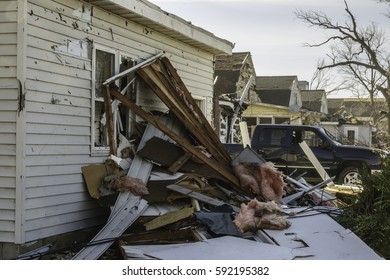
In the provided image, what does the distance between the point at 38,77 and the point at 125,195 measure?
6.20 feet

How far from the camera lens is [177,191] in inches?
271

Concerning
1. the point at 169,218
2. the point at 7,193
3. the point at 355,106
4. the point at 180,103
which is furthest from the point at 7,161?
the point at 355,106

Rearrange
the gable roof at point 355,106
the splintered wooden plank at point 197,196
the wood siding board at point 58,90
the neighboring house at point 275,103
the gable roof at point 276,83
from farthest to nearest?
the gable roof at point 276,83 → the gable roof at point 355,106 → the neighboring house at point 275,103 → the splintered wooden plank at point 197,196 → the wood siding board at point 58,90

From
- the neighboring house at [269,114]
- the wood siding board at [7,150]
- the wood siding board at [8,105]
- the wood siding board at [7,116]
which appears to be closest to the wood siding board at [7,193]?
the wood siding board at [7,150]

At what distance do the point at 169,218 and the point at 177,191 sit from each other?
1.79ft

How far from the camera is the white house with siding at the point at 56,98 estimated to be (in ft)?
19.1

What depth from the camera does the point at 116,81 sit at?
7.76m

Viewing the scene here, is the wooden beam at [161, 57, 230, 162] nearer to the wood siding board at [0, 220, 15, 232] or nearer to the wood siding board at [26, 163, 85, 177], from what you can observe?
the wood siding board at [26, 163, 85, 177]

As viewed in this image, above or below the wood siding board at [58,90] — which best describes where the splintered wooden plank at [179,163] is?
below

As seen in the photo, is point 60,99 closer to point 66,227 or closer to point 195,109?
point 66,227

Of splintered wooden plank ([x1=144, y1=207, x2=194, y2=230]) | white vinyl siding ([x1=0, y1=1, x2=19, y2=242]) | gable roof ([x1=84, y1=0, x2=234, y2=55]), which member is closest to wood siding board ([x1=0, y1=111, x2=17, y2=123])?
white vinyl siding ([x1=0, y1=1, x2=19, y2=242])

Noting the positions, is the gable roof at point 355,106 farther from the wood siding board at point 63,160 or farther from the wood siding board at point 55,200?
the wood siding board at point 55,200

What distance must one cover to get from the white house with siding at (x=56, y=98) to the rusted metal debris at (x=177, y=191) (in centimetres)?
38

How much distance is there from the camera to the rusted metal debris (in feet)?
19.5
